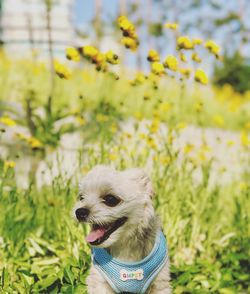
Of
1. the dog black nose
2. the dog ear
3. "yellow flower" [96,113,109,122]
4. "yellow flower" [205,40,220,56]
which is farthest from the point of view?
"yellow flower" [96,113,109,122]

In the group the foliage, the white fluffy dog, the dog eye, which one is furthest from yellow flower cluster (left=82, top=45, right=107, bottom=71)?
the foliage

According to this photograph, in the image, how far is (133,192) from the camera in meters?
2.38

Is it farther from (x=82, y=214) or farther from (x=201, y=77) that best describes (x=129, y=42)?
(x=82, y=214)

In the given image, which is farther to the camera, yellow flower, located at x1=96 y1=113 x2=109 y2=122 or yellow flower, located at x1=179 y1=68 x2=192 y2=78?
yellow flower, located at x1=96 y1=113 x2=109 y2=122

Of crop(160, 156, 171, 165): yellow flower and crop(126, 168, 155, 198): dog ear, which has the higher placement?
crop(126, 168, 155, 198): dog ear

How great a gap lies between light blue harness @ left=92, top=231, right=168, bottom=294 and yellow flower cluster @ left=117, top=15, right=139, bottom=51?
1.26 metres

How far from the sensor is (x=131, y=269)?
252 cm

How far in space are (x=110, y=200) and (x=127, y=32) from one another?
1.29 metres

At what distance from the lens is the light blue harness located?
2.52m

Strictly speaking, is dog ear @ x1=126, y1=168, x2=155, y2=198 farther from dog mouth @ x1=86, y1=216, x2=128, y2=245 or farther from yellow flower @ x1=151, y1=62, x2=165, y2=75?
yellow flower @ x1=151, y1=62, x2=165, y2=75

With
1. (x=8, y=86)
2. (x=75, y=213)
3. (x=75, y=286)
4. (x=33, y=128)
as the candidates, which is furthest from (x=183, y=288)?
(x=8, y=86)

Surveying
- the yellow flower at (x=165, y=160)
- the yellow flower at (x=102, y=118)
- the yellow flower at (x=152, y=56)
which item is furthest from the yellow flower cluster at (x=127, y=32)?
the yellow flower at (x=165, y=160)

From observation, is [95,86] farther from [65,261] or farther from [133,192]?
[133,192]

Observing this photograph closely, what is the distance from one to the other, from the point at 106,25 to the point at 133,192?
40.4 feet
